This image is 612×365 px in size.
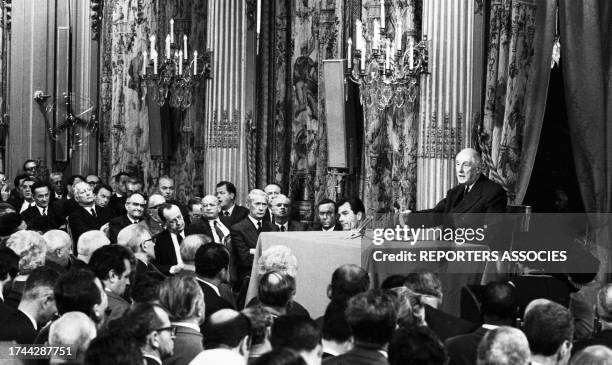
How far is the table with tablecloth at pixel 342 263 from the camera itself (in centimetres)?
913

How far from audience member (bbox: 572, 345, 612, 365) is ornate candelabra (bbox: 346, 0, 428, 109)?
8275 millimetres

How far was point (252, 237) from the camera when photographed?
1180cm

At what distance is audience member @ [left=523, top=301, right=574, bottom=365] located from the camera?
221 inches

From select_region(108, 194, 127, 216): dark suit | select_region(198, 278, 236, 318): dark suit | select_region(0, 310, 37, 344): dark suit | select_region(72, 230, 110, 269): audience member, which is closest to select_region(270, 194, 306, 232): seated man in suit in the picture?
select_region(108, 194, 127, 216): dark suit

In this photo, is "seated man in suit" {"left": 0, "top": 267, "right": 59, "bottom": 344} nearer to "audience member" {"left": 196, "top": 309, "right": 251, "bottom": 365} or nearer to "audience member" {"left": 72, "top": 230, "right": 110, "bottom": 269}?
"audience member" {"left": 196, "top": 309, "right": 251, "bottom": 365}

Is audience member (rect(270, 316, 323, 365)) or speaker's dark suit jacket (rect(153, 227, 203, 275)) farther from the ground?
audience member (rect(270, 316, 323, 365))

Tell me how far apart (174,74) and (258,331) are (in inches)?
503

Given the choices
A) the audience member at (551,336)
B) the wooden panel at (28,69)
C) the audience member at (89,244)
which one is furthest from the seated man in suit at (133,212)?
the wooden panel at (28,69)

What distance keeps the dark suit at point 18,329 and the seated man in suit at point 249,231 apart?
4930 millimetres

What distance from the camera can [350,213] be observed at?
12.4 m

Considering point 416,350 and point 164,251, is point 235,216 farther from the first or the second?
point 416,350

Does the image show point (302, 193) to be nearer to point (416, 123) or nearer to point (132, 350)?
point (416, 123)

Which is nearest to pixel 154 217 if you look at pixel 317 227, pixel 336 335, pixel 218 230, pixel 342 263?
pixel 218 230

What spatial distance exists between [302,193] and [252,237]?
5.90 m
